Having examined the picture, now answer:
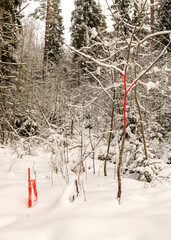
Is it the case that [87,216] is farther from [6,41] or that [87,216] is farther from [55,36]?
[55,36]

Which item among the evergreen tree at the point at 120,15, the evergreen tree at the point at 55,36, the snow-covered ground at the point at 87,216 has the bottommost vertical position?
the snow-covered ground at the point at 87,216

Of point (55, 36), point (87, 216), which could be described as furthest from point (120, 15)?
point (55, 36)

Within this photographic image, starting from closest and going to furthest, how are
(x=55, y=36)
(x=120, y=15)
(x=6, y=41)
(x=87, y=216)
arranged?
(x=87, y=216), (x=120, y=15), (x=6, y=41), (x=55, y=36)

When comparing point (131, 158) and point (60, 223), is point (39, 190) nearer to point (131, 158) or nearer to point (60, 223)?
point (60, 223)

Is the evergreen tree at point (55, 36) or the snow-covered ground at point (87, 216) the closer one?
the snow-covered ground at point (87, 216)

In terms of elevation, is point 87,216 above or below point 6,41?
below

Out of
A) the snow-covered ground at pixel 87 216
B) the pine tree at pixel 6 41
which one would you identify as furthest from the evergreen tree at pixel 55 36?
the snow-covered ground at pixel 87 216

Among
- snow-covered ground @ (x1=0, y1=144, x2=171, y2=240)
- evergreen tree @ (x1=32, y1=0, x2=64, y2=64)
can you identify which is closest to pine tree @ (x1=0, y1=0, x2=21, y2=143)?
snow-covered ground @ (x1=0, y1=144, x2=171, y2=240)

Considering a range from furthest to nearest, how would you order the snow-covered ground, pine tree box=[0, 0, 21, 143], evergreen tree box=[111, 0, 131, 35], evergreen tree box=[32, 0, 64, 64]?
1. evergreen tree box=[32, 0, 64, 64]
2. pine tree box=[0, 0, 21, 143]
3. evergreen tree box=[111, 0, 131, 35]
4. the snow-covered ground

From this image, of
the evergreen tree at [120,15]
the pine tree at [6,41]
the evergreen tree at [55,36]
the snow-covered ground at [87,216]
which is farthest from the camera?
the evergreen tree at [55,36]

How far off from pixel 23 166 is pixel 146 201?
89.4 inches

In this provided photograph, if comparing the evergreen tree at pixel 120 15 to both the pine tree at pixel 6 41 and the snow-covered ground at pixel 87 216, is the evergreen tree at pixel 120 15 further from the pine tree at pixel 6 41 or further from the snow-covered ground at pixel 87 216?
the snow-covered ground at pixel 87 216

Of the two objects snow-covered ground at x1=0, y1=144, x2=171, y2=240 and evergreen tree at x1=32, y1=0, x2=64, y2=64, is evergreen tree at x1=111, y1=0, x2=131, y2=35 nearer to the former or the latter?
snow-covered ground at x1=0, y1=144, x2=171, y2=240

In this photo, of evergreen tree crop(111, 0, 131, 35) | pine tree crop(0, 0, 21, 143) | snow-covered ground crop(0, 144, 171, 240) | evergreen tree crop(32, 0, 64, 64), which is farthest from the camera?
evergreen tree crop(32, 0, 64, 64)
